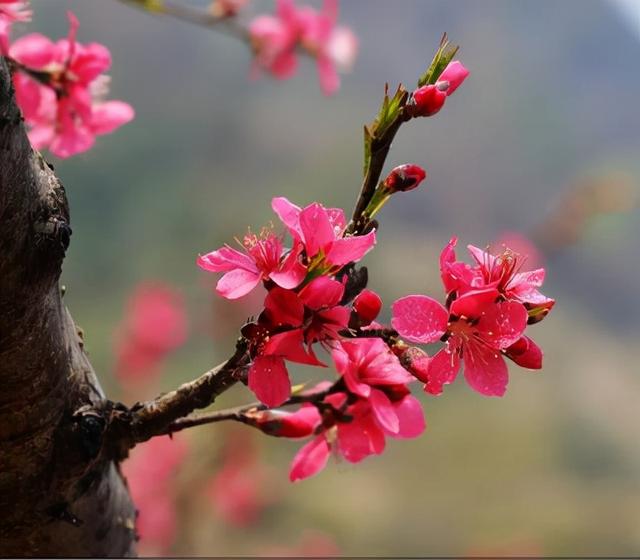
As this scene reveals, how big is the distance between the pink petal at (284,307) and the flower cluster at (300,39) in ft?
3.36

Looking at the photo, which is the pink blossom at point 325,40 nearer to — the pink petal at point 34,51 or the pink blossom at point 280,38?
the pink blossom at point 280,38

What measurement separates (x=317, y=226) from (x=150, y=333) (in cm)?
257

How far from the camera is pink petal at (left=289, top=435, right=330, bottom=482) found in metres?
0.56

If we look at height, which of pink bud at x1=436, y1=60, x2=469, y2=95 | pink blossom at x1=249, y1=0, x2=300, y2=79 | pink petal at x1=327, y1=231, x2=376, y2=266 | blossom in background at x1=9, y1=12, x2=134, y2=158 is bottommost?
pink petal at x1=327, y1=231, x2=376, y2=266

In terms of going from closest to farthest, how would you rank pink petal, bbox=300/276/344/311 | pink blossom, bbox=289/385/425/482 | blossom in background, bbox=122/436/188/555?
1. pink petal, bbox=300/276/344/311
2. pink blossom, bbox=289/385/425/482
3. blossom in background, bbox=122/436/188/555

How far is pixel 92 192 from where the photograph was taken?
39.2 ft

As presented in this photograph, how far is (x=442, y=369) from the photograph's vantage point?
433 millimetres

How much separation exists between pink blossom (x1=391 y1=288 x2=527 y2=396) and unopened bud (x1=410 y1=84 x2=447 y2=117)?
10 centimetres

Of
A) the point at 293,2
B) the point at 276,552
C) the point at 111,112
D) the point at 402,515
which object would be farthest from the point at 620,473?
the point at 111,112

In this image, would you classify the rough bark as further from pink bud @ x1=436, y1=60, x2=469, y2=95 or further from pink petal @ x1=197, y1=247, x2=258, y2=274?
pink bud @ x1=436, y1=60, x2=469, y2=95

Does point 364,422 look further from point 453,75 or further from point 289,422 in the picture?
point 453,75

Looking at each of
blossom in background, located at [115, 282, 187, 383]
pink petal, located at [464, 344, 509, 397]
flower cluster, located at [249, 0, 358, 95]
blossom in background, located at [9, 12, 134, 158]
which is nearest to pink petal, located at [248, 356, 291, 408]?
pink petal, located at [464, 344, 509, 397]

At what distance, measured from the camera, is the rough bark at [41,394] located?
16.7 inches

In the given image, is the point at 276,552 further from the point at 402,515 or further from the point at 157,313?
the point at 402,515
